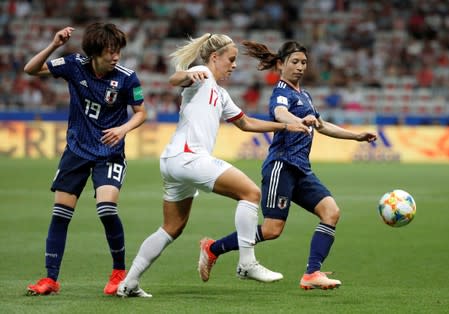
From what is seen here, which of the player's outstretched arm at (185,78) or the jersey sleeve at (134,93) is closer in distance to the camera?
the player's outstretched arm at (185,78)

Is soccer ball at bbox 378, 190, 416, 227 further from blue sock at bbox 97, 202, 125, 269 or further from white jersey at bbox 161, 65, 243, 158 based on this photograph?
blue sock at bbox 97, 202, 125, 269

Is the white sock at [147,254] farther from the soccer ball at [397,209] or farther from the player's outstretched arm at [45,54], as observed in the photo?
the soccer ball at [397,209]

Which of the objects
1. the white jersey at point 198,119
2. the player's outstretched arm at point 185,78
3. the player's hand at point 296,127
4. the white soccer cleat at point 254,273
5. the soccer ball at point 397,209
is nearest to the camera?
the player's outstretched arm at point 185,78

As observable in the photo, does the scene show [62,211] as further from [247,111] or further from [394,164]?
[247,111]

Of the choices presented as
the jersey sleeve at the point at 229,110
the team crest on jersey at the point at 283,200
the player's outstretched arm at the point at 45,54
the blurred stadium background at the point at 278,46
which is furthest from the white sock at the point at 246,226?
the blurred stadium background at the point at 278,46

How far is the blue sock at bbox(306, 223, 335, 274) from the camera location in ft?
27.1

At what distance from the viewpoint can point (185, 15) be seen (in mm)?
32938

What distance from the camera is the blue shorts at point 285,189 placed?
8.61m

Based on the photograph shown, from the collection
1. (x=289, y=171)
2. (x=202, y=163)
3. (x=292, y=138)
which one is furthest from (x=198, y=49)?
(x=289, y=171)

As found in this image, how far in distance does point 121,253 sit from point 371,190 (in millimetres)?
10990

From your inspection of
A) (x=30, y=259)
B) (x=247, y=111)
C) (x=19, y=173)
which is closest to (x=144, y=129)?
(x=247, y=111)

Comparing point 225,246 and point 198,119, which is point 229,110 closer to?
point 198,119

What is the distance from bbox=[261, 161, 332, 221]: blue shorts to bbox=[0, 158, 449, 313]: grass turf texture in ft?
2.25

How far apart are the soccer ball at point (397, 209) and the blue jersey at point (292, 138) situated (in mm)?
848
